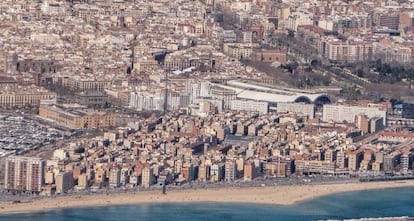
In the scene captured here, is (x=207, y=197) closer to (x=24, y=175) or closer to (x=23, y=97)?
(x=24, y=175)

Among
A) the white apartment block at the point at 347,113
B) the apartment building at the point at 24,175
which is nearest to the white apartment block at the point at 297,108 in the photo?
the white apartment block at the point at 347,113

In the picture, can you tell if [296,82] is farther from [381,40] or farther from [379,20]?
[379,20]

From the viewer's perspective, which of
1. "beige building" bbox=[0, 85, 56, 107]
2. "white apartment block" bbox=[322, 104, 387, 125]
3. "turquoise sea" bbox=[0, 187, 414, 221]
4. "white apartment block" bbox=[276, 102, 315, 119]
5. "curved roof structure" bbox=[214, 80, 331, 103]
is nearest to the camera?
"turquoise sea" bbox=[0, 187, 414, 221]

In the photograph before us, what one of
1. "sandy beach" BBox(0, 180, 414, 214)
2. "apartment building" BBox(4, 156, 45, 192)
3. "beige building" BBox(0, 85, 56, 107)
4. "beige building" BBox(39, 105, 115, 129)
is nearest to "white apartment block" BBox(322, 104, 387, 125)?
"beige building" BBox(39, 105, 115, 129)

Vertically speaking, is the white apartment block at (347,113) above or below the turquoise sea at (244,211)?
above

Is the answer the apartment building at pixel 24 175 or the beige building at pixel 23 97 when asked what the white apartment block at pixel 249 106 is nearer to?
the beige building at pixel 23 97

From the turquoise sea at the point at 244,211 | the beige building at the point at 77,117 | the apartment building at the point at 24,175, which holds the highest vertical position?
the beige building at the point at 77,117

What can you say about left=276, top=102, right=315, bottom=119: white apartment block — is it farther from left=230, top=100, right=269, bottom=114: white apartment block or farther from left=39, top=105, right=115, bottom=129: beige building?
left=39, top=105, right=115, bottom=129: beige building
